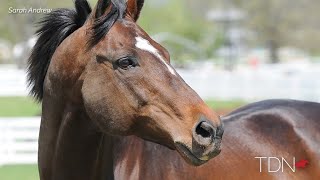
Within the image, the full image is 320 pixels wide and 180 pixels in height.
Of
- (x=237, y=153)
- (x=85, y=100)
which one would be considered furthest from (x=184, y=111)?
(x=237, y=153)

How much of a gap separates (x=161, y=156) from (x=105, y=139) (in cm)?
41

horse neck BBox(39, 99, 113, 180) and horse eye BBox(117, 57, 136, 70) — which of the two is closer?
horse eye BBox(117, 57, 136, 70)

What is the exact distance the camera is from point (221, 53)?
63750 mm

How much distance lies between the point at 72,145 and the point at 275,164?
1.41m

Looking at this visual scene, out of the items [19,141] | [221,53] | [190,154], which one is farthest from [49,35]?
[221,53]

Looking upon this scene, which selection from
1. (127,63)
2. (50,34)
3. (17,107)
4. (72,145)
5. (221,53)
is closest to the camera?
(127,63)

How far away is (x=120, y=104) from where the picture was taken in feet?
9.89

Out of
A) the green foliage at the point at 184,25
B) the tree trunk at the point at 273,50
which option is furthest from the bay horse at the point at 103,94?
the tree trunk at the point at 273,50

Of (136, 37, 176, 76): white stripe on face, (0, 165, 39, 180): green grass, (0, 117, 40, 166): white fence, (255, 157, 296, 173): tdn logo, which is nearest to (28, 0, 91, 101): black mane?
(136, 37, 176, 76): white stripe on face

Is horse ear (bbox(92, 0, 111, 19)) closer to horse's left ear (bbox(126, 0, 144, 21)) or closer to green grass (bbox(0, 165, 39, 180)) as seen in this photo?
horse's left ear (bbox(126, 0, 144, 21))

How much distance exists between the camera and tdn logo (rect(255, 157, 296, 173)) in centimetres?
398

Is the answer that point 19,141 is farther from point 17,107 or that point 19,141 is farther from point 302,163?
point 17,107

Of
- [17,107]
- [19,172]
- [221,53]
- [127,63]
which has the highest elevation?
[127,63]

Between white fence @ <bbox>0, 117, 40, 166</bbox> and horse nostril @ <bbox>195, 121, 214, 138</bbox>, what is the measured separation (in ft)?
23.8
